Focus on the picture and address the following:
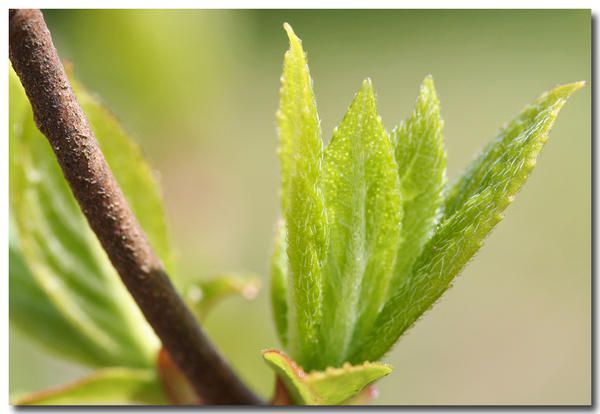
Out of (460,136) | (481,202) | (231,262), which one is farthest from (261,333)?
(460,136)

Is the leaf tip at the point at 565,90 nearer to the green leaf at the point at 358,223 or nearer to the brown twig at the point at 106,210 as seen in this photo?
the green leaf at the point at 358,223

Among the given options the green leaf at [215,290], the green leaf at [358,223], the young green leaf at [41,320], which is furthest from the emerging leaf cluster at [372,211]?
the young green leaf at [41,320]

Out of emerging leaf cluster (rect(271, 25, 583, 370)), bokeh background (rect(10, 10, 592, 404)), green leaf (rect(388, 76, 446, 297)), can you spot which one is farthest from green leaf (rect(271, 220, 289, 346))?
bokeh background (rect(10, 10, 592, 404))

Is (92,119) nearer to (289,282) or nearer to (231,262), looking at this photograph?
(289,282)

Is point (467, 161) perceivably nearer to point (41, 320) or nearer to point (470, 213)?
point (41, 320)

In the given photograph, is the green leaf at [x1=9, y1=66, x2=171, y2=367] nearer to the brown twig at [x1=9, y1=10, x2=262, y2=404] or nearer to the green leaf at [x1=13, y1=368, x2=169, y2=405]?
the green leaf at [x1=13, y1=368, x2=169, y2=405]

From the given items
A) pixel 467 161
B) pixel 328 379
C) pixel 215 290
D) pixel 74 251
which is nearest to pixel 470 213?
pixel 328 379
